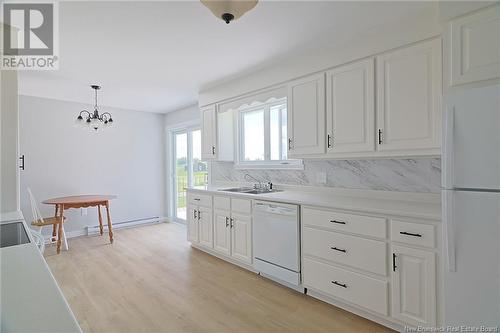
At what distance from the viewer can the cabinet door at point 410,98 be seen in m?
2.02

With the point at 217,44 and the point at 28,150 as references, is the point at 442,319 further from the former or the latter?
the point at 28,150

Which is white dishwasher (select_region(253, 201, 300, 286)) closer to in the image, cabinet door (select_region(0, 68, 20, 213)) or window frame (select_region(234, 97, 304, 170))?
window frame (select_region(234, 97, 304, 170))

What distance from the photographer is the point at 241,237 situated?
3.23 metres

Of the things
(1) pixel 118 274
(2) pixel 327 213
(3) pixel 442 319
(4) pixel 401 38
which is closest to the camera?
(3) pixel 442 319

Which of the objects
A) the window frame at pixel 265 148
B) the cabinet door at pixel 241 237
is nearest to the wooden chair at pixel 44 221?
the cabinet door at pixel 241 237

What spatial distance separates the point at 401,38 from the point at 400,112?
1.92 feet

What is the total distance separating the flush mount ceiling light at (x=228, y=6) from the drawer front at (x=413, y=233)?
1.74 m

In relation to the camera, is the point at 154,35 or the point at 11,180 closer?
the point at 11,180

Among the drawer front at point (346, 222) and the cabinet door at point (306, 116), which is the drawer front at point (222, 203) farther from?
the drawer front at point (346, 222)

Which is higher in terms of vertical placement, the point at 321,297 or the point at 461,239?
the point at 461,239

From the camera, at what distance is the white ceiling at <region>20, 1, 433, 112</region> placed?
2.01 metres

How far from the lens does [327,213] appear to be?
237 cm

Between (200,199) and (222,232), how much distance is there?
63 cm

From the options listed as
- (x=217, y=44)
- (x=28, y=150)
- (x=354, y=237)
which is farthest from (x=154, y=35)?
(x=28, y=150)
